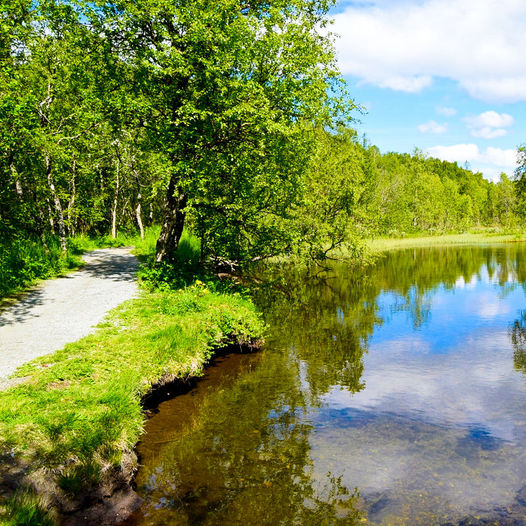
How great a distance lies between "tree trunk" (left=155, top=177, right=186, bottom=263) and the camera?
20484 mm

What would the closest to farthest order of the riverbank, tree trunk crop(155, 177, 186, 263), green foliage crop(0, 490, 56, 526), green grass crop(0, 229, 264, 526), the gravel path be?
green foliage crop(0, 490, 56, 526)
the riverbank
green grass crop(0, 229, 264, 526)
the gravel path
tree trunk crop(155, 177, 186, 263)

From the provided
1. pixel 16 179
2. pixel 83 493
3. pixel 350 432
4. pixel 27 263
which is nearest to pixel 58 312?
pixel 27 263

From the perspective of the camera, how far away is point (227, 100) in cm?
1631

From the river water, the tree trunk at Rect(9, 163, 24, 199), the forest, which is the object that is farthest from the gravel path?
the tree trunk at Rect(9, 163, 24, 199)

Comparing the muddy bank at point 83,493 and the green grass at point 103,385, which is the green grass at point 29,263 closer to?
the green grass at point 103,385

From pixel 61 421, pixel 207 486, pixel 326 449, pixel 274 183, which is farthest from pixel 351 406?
pixel 274 183

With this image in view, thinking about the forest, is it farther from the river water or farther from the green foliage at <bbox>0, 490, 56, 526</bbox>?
the green foliage at <bbox>0, 490, 56, 526</bbox>

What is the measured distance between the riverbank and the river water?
3.57ft

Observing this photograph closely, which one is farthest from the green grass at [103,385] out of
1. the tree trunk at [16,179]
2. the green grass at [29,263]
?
the tree trunk at [16,179]

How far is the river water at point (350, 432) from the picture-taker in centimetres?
788

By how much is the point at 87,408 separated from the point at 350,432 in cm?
642

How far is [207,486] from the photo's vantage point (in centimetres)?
832

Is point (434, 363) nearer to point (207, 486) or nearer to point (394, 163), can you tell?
point (207, 486)

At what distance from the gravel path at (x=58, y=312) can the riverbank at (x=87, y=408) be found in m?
0.68
